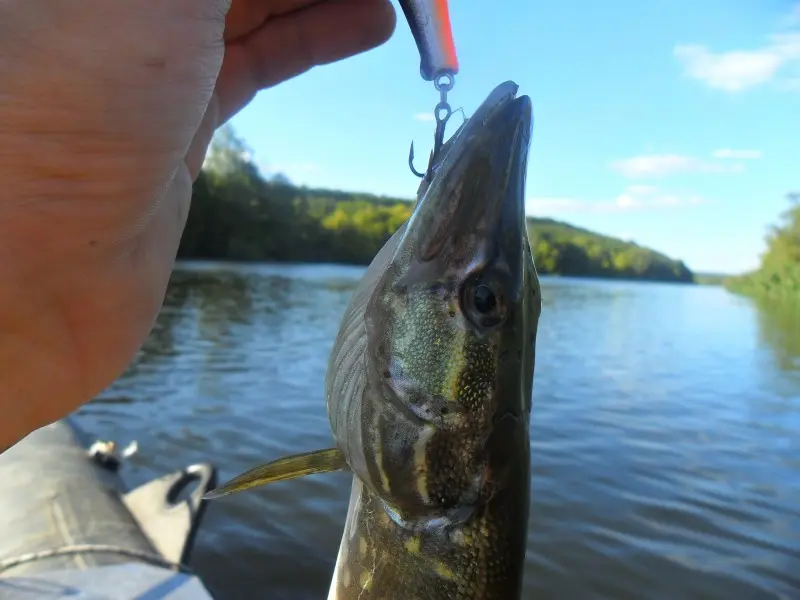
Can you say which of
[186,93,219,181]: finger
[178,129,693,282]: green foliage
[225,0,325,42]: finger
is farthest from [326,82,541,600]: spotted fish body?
[178,129,693,282]: green foliage

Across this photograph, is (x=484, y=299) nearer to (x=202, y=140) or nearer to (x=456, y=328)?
(x=456, y=328)

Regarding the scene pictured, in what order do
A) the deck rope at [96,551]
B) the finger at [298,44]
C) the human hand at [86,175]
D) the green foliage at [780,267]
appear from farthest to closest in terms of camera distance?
1. the green foliage at [780,267]
2. the deck rope at [96,551]
3. the finger at [298,44]
4. the human hand at [86,175]

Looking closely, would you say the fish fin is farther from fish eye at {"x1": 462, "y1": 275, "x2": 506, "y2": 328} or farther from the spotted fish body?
fish eye at {"x1": 462, "y1": 275, "x2": 506, "y2": 328}

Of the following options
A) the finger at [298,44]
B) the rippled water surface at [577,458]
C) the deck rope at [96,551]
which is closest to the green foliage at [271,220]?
the rippled water surface at [577,458]

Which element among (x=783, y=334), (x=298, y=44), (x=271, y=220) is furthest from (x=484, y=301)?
(x=271, y=220)

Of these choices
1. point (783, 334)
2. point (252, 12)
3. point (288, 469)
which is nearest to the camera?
point (288, 469)

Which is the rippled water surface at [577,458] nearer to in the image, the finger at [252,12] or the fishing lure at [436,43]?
the finger at [252,12]
